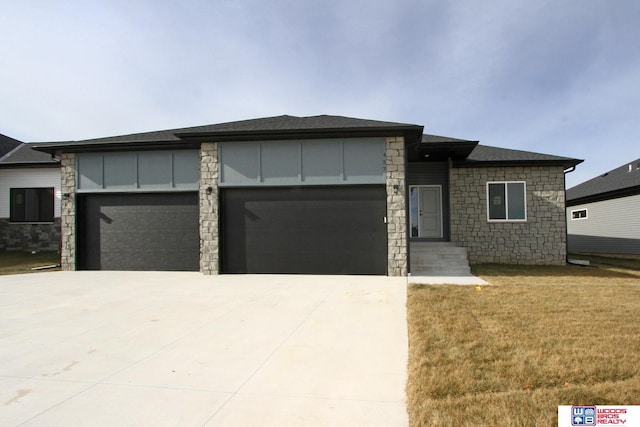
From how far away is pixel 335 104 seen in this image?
49.4 ft

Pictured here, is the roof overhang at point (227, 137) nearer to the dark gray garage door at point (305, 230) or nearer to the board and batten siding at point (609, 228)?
the dark gray garage door at point (305, 230)

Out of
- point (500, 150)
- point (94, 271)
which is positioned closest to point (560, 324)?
point (500, 150)

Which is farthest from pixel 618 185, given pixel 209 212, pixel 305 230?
pixel 209 212

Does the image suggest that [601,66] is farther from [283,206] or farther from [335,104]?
[283,206]

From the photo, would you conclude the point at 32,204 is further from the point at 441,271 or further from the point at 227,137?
the point at 441,271

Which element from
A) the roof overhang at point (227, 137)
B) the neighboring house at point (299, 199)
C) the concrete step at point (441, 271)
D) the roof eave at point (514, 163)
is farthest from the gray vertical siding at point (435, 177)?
the roof overhang at point (227, 137)

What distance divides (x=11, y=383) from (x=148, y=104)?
13275mm

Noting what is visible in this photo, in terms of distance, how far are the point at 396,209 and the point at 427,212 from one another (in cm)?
370

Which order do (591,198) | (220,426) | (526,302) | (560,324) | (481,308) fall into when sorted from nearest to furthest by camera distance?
(220,426), (560,324), (481,308), (526,302), (591,198)

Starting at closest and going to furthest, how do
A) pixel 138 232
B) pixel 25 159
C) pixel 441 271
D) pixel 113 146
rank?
pixel 441 271
pixel 113 146
pixel 138 232
pixel 25 159

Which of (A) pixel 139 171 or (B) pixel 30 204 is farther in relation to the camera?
(B) pixel 30 204

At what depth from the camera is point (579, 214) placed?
62.5ft

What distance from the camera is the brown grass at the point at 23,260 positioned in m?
11.0

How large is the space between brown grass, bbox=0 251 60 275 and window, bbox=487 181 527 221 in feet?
51.0
